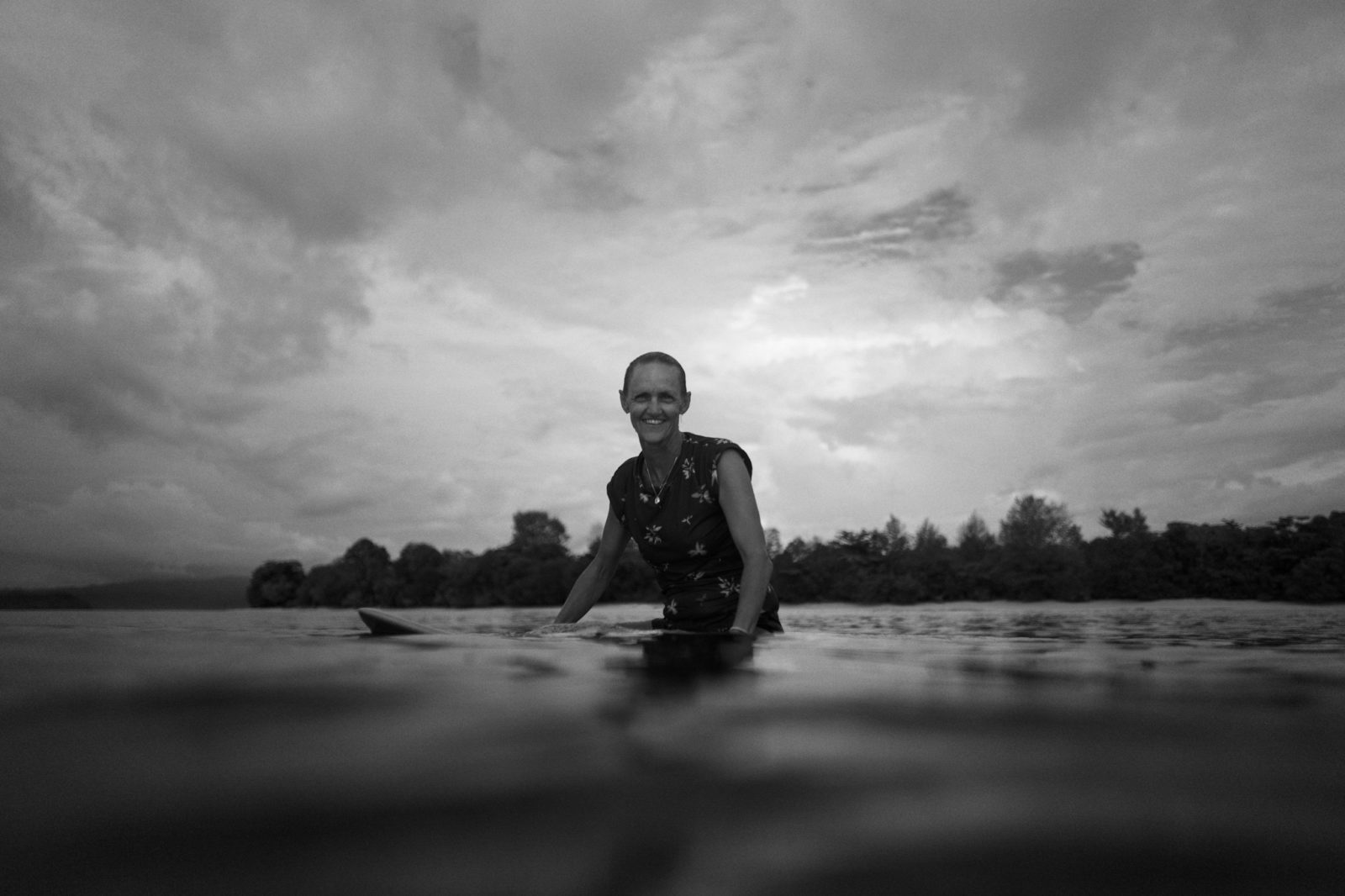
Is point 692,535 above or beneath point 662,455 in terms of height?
beneath

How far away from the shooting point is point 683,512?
4.25m

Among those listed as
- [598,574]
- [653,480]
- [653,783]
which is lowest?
[653,783]

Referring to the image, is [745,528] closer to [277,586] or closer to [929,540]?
[929,540]

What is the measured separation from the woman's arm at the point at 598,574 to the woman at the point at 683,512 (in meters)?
0.01

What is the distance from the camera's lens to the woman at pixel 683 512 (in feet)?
13.4

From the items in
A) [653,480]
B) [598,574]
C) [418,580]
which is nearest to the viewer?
[653,480]

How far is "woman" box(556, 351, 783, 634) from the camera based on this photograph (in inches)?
160

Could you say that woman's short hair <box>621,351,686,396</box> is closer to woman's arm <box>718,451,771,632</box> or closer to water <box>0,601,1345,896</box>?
woman's arm <box>718,451,771,632</box>

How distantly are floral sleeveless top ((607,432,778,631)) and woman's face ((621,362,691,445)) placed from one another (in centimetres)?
26

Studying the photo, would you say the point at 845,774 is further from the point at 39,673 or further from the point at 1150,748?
the point at 39,673

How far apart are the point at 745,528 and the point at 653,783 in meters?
3.16

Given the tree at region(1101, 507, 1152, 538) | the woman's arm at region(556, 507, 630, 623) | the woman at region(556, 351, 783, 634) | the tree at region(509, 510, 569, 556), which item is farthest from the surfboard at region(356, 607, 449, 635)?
the tree at region(509, 510, 569, 556)

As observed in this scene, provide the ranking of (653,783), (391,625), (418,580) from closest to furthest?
(653,783) → (391,625) → (418,580)

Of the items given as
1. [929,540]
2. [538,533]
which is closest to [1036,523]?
[929,540]
